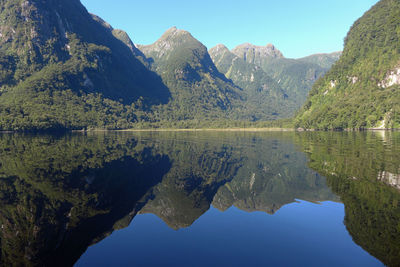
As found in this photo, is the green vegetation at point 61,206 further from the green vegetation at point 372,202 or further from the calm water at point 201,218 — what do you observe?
the green vegetation at point 372,202

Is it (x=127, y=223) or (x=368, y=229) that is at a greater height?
(x=368, y=229)

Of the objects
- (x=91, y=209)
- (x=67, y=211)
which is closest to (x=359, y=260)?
(x=91, y=209)

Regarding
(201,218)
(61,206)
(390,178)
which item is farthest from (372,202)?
(61,206)

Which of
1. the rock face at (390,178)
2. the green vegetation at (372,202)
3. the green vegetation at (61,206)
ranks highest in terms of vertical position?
the rock face at (390,178)

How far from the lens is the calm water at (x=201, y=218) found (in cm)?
1281

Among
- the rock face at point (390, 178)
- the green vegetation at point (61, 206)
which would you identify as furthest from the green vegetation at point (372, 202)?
the green vegetation at point (61, 206)

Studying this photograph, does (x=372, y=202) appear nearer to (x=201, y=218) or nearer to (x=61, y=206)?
(x=201, y=218)

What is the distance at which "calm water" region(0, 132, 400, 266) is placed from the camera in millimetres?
12812

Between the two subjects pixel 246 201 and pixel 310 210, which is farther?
pixel 246 201

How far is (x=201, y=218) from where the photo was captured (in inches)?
746

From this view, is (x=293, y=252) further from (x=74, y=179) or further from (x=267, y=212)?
(x=74, y=179)

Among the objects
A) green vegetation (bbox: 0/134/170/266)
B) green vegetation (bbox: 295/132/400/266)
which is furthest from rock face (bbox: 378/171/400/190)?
green vegetation (bbox: 0/134/170/266)

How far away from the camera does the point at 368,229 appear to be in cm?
1488

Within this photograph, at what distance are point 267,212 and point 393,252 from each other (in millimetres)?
8763
